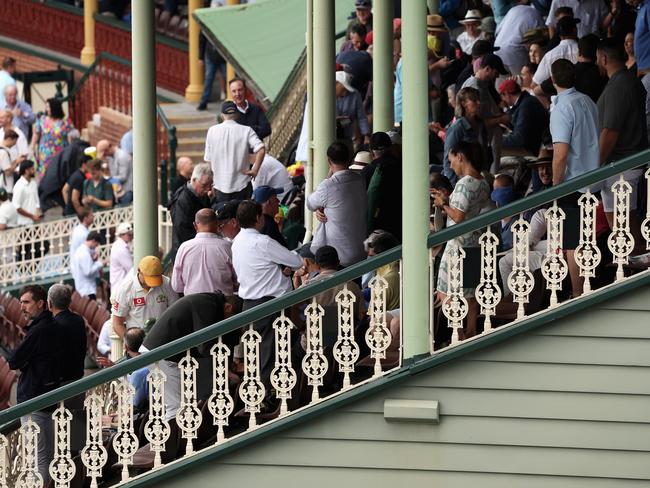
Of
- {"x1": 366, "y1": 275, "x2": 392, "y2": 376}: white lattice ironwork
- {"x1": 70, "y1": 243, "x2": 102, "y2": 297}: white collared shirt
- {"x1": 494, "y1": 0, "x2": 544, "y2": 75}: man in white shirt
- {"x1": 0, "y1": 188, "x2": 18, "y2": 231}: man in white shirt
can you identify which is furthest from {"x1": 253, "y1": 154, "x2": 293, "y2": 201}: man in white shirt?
{"x1": 0, "y1": 188, "x2": 18, "y2": 231}: man in white shirt

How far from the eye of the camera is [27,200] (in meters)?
28.4

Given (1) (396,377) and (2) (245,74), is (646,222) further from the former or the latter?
(2) (245,74)

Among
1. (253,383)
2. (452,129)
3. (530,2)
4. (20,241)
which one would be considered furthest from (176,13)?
(253,383)

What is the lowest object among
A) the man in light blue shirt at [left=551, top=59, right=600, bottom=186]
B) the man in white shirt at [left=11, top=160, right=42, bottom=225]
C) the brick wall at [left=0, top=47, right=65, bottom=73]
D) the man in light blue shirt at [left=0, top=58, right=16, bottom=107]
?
the man in light blue shirt at [left=551, top=59, right=600, bottom=186]

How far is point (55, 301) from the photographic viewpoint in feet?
50.0

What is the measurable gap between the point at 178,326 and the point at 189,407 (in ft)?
2.10

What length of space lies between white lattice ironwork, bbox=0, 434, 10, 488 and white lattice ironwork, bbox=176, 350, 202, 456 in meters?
1.26

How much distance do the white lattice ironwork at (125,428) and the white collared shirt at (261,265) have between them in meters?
1.10

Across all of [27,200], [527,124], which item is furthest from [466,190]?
[27,200]

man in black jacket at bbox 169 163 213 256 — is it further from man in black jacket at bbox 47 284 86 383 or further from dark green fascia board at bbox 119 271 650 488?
dark green fascia board at bbox 119 271 650 488

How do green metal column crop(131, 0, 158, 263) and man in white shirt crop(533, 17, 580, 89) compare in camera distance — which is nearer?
green metal column crop(131, 0, 158, 263)

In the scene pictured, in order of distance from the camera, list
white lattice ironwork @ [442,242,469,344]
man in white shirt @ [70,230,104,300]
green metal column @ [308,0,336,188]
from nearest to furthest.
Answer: white lattice ironwork @ [442,242,469,344] < green metal column @ [308,0,336,188] < man in white shirt @ [70,230,104,300]

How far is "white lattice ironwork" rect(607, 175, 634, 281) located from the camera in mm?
13516

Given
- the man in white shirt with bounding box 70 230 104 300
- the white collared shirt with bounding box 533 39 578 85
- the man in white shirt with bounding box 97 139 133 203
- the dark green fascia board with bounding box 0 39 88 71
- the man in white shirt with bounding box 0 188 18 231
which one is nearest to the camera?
the white collared shirt with bounding box 533 39 578 85
